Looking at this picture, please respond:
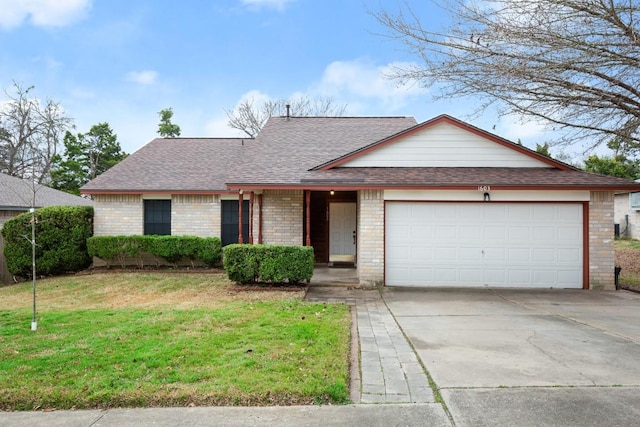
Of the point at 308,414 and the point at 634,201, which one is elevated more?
the point at 634,201

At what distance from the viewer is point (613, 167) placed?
24.6 m

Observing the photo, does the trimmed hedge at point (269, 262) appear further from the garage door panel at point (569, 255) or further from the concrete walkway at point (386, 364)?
the garage door panel at point (569, 255)

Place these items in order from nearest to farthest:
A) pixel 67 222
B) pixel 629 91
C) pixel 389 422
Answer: pixel 389 422 < pixel 629 91 < pixel 67 222

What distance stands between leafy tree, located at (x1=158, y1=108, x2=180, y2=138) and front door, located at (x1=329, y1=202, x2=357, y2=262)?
31.2 m

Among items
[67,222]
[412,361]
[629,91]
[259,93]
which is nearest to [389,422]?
[412,361]

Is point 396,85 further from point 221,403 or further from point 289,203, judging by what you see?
point 221,403

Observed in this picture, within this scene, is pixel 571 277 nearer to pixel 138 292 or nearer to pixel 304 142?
pixel 304 142

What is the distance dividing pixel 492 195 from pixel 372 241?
10.9 feet

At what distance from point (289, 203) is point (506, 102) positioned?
23.0 feet

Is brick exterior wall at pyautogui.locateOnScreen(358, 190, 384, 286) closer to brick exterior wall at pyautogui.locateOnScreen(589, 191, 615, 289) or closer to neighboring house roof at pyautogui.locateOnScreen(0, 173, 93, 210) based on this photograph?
brick exterior wall at pyautogui.locateOnScreen(589, 191, 615, 289)

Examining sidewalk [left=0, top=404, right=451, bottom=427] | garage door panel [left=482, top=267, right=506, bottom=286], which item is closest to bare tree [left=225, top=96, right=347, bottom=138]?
garage door panel [left=482, top=267, right=506, bottom=286]

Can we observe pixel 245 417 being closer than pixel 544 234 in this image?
Yes

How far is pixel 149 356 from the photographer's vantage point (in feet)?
14.0

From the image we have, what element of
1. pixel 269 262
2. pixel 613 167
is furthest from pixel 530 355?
pixel 613 167
